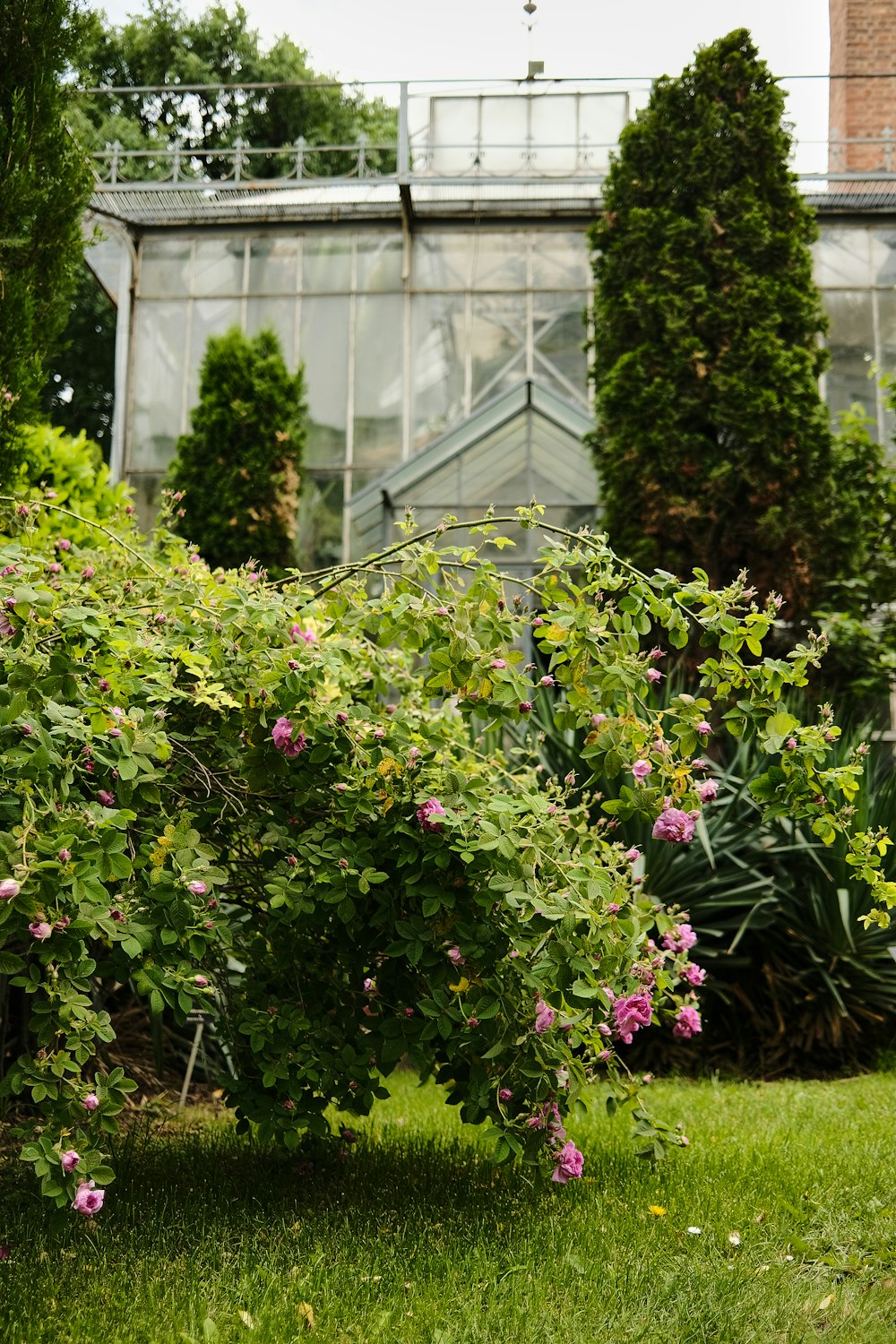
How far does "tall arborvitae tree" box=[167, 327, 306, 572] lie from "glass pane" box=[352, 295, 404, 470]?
884mm

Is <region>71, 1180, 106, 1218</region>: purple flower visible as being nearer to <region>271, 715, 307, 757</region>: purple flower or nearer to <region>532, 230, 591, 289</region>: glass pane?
<region>271, 715, 307, 757</region>: purple flower

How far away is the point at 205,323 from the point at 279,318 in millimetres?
816

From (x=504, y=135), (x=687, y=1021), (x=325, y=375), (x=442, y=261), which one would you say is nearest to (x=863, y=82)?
(x=504, y=135)

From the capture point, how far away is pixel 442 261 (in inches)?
519

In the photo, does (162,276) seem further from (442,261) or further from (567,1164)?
(567,1164)

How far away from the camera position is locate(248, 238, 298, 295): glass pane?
13.3 meters

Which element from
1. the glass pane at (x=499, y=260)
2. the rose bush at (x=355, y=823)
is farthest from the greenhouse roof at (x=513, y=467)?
the rose bush at (x=355, y=823)

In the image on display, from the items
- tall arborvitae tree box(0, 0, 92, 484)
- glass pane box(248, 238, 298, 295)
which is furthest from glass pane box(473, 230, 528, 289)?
tall arborvitae tree box(0, 0, 92, 484)

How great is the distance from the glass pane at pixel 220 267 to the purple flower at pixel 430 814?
1129cm

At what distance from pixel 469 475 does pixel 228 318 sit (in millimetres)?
4673

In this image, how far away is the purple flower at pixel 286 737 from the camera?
3.15 metres

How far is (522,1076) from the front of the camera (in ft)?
10.7

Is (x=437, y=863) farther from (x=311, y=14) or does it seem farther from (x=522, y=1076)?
(x=311, y=14)

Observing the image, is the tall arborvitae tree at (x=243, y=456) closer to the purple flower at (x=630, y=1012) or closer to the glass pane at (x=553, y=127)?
the glass pane at (x=553, y=127)
